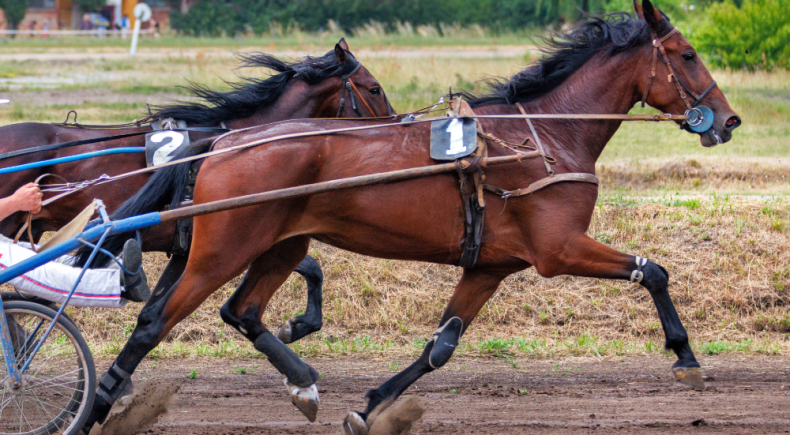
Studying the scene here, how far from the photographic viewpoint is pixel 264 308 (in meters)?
4.57

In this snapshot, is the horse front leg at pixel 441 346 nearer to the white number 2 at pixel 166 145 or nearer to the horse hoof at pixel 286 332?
the horse hoof at pixel 286 332

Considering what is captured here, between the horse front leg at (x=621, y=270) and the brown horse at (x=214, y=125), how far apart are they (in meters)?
2.09

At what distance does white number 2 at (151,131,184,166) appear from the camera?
5.02 m

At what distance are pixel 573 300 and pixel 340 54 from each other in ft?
9.83

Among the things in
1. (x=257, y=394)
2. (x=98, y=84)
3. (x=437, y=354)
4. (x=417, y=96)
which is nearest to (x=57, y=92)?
(x=98, y=84)

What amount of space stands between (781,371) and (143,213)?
14.4 feet

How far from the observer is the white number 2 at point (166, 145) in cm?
502

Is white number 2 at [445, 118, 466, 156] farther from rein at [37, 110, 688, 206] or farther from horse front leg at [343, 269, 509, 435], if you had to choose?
horse front leg at [343, 269, 509, 435]

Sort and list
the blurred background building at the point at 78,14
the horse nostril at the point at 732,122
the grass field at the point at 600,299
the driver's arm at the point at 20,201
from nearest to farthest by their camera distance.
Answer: the driver's arm at the point at 20,201
the horse nostril at the point at 732,122
the grass field at the point at 600,299
the blurred background building at the point at 78,14

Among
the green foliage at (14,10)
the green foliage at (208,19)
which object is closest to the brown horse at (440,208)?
the green foliage at (208,19)

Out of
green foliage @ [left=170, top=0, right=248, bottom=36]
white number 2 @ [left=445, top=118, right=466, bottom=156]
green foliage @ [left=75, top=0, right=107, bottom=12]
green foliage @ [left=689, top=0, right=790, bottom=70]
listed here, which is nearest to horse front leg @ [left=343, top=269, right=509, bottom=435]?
white number 2 @ [left=445, top=118, right=466, bottom=156]

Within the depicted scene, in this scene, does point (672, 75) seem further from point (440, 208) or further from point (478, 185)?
point (440, 208)

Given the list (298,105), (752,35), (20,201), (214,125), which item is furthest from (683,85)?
(752,35)

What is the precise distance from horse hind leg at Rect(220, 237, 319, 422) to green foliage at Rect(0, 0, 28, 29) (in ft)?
137
